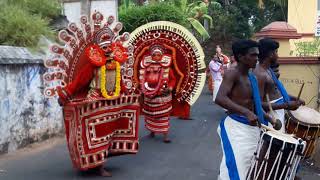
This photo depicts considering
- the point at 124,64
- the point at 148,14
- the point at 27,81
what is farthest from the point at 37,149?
the point at 148,14

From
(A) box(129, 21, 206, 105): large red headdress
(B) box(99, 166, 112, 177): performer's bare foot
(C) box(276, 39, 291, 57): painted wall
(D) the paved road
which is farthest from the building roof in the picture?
(B) box(99, 166, 112, 177): performer's bare foot

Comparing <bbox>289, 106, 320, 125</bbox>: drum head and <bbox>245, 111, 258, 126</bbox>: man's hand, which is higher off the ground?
<bbox>245, 111, 258, 126</bbox>: man's hand

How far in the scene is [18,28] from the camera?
938cm

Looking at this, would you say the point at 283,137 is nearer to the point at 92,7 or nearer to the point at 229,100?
the point at 229,100

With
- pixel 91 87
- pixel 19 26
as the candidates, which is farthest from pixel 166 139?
pixel 19 26

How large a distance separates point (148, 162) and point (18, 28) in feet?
12.1

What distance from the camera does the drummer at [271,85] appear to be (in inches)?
206

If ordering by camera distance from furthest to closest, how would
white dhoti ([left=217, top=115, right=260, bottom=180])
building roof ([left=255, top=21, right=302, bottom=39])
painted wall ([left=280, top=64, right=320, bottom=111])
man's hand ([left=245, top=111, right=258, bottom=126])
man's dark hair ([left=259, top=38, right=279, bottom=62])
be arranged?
building roof ([left=255, top=21, right=302, bottom=39])
painted wall ([left=280, top=64, right=320, bottom=111])
man's dark hair ([left=259, top=38, right=279, bottom=62])
white dhoti ([left=217, top=115, right=260, bottom=180])
man's hand ([left=245, top=111, right=258, bottom=126])

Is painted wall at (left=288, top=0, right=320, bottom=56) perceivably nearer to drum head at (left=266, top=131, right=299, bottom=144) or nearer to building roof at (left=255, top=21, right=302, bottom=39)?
building roof at (left=255, top=21, right=302, bottom=39)

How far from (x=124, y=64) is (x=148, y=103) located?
2.44 metres

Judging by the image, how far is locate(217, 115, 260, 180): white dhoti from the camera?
4633mm

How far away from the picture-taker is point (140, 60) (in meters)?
9.46

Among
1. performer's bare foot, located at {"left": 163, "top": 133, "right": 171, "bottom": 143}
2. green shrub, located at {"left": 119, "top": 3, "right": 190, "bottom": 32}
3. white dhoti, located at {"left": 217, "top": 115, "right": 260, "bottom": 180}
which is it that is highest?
green shrub, located at {"left": 119, "top": 3, "right": 190, "bottom": 32}

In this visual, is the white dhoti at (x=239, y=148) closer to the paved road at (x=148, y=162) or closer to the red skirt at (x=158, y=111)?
the paved road at (x=148, y=162)
